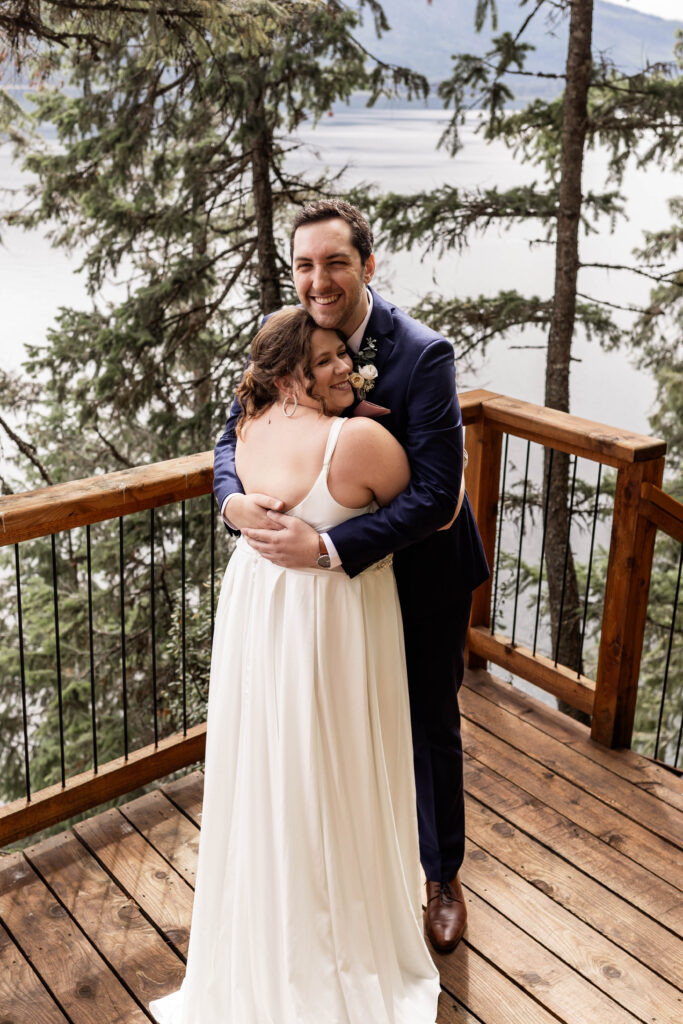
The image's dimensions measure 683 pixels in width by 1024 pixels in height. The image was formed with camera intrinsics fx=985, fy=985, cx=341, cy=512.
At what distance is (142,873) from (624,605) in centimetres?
170

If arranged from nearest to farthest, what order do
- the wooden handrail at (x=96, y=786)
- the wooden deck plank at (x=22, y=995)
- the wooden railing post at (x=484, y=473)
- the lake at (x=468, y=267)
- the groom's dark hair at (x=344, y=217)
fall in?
the groom's dark hair at (x=344, y=217), the wooden deck plank at (x=22, y=995), the wooden handrail at (x=96, y=786), the wooden railing post at (x=484, y=473), the lake at (x=468, y=267)

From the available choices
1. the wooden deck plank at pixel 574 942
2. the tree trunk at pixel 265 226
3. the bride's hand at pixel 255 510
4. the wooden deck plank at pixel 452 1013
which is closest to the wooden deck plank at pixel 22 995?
the wooden deck plank at pixel 452 1013

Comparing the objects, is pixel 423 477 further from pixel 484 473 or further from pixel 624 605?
pixel 484 473

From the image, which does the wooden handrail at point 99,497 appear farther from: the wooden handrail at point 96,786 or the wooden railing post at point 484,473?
the wooden railing post at point 484,473

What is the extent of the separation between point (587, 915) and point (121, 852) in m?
1.30

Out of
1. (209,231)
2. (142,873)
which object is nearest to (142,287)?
(209,231)

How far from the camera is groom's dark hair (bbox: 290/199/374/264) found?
6.66ft

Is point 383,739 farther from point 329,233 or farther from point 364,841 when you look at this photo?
point 329,233

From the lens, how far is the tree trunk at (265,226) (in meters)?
8.25

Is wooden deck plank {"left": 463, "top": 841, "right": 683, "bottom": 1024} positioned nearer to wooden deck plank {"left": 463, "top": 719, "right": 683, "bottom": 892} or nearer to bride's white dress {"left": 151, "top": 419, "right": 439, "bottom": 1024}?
wooden deck plank {"left": 463, "top": 719, "right": 683, "bottom": 892}

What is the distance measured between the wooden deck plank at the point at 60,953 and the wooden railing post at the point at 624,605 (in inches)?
69.8

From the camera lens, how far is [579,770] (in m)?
3.22

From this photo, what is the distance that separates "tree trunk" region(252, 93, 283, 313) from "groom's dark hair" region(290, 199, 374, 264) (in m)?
6.27

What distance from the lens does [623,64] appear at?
8195mm
